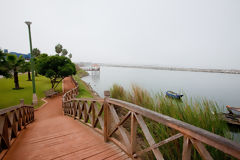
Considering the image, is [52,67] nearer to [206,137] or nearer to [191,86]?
[206,137]

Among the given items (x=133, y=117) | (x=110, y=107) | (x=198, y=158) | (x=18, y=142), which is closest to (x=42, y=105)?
(x=18, y=142)

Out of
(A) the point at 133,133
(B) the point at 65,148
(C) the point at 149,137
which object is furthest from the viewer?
(B) the point at 65,148

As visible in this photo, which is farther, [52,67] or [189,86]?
[189,86]

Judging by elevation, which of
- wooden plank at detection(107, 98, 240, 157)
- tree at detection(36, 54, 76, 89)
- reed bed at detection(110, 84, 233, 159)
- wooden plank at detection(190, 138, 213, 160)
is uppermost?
tree at detection(36, 54, 76, 89)

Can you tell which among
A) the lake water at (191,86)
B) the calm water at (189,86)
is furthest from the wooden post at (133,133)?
the calm water at (189,86)

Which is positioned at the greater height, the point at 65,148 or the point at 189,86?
the point at 65,148

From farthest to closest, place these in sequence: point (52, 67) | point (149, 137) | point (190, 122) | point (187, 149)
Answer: point (52, 67) → point (190, 122) → point (149, 137) → point (187, 149)

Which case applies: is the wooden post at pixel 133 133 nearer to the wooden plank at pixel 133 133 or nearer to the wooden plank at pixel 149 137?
the wooden plank at pixel 133 133

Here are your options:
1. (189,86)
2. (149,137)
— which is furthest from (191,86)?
(149,137)

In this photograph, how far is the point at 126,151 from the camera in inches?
90.8

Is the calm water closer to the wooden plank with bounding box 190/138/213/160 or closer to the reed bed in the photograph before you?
the reed bed

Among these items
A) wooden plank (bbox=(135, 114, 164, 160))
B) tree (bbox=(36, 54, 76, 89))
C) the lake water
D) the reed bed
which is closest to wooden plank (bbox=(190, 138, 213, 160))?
wooden plank (bbox=(135, 114, 164, 160))

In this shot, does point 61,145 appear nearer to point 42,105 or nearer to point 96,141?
point 96,141

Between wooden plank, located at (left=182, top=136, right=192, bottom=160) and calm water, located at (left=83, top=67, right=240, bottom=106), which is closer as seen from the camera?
wooden plank, located at (left=182, top=136, right=192, bottom=160)
